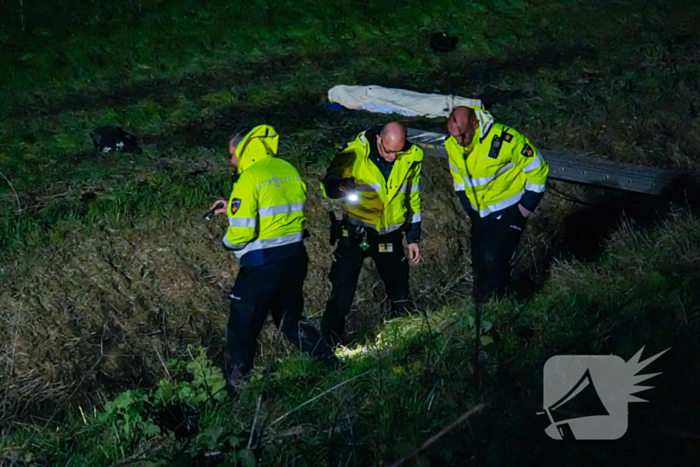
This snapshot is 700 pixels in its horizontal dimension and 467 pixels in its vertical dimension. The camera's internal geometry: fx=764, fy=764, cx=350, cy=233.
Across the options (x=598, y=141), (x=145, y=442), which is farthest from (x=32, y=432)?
(x=598, y=141)

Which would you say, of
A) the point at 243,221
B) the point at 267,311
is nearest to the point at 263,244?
the point at 243,221

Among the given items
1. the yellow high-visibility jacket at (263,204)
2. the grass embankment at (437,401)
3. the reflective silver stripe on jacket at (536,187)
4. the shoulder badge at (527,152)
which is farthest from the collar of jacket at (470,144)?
the yellow high-visibility jacket at (263,204)

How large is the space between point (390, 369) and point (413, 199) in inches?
72.9

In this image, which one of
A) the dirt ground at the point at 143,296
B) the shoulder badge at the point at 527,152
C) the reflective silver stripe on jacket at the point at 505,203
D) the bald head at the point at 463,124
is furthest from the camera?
the dirt ground at the point at 143,296

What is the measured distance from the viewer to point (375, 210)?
6262 mm

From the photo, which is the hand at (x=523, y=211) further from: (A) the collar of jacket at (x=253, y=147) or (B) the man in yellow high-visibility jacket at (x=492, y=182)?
(A) the collar of jacket at (x=253, y=147)

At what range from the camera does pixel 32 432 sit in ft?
17.5

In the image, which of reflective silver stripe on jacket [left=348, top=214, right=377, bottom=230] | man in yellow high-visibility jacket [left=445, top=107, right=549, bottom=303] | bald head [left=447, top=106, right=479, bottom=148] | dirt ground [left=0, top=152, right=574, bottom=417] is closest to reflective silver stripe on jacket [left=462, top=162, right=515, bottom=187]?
man in yellow high-visibility jacket [left=445, top=107, right=549, bottom=303]

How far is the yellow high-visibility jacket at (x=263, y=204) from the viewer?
5203 mm

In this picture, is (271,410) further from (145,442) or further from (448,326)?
(448,326)

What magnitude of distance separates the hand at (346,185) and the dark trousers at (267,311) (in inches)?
27.5

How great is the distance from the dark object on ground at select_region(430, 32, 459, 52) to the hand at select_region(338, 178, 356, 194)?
7877mm

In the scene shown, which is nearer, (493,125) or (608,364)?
(608,364)

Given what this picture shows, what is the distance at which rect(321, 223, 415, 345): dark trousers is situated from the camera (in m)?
6.35
